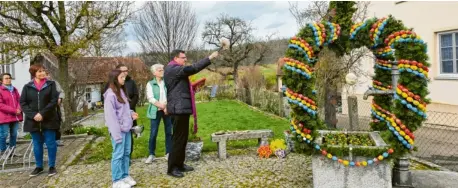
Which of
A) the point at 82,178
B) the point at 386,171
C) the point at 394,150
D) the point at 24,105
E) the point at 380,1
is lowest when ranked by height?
the point at 82,178

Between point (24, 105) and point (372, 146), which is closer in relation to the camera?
point (372, 146)

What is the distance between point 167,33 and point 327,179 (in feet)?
69.4

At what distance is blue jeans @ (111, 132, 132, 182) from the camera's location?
4.56 metres

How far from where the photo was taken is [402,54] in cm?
394

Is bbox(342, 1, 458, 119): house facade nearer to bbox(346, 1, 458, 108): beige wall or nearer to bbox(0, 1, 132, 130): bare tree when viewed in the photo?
bbox(346, 1, 458, 108): beige wall

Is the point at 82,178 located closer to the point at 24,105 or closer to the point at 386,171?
the point at 24,105

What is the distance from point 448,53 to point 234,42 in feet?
79.5

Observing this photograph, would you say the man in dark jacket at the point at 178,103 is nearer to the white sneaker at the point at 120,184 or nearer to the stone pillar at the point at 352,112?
the white sneaker at the point at 120,184

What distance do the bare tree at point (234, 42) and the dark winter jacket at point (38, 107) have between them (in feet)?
87.9

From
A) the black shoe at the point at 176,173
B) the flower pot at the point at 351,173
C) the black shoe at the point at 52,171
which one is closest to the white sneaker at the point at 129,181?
the black shoe at the point at 176,173

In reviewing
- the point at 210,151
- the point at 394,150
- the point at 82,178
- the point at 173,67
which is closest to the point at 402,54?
the point at 394,150

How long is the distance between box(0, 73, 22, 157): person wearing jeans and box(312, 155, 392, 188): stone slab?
20.2 feet

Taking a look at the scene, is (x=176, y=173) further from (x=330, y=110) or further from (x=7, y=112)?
(x=330, y=110)

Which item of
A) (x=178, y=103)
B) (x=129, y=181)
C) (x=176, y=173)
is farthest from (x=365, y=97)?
(x=129, y=181)
